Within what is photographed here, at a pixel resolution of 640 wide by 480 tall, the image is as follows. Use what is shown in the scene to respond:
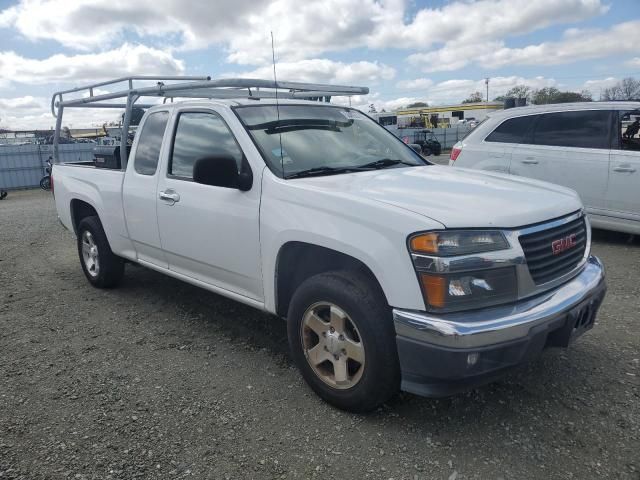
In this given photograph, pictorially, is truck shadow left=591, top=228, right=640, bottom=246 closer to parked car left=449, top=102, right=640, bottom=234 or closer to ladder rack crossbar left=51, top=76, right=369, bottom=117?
parked car left=449, top=102, right=640, bottom=234

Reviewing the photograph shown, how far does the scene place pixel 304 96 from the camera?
4.94 metres

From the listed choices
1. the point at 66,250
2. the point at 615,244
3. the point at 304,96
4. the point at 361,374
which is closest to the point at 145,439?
the point at 361,374

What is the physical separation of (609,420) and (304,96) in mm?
3625

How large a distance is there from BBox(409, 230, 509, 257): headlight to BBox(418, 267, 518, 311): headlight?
0.34ft

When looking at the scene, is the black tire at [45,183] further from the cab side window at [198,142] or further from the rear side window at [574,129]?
the rear side window at [574,129]

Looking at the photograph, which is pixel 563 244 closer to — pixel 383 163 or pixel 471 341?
pixel 471 341

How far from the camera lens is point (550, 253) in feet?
8.89

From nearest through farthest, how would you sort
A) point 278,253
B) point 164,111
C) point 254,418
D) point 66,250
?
1. point 254,418
2. point 278,253
3. point 164,111
4. point 66,250

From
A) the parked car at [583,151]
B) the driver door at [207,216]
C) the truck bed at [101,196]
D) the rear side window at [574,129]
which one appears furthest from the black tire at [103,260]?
the rear side window at [574,129]

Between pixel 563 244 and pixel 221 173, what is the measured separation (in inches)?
78.9

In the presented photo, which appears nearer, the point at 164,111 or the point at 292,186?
the point at 292,186

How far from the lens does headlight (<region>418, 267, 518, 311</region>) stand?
2.40 metres

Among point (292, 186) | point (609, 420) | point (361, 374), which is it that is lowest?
point (609, 420)

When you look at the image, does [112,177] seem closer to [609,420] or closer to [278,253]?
[278,253]
